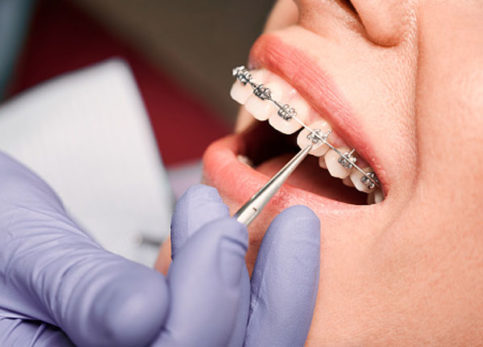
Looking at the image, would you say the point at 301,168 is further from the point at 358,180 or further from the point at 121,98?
the point at 121,98

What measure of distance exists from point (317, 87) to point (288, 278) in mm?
291

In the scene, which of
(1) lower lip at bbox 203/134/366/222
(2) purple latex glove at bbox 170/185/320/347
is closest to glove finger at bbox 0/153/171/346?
(2) purple latex glove at bbox 170/185/320/347

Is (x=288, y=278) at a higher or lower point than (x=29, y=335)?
higher

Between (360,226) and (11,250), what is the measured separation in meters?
0.52

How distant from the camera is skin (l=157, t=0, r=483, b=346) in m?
0.60

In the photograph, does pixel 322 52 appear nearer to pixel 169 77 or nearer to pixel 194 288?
pixel 194 288

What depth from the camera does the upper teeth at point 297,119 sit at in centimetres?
75

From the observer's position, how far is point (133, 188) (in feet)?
5.22

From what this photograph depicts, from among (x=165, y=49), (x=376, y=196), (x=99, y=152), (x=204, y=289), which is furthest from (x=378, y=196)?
(x=165, y=49)

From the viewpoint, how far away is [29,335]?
2.41 ft

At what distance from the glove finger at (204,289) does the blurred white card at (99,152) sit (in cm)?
94

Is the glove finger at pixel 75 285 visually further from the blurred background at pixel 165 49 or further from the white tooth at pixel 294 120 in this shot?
the blurred background at pixel 165 49

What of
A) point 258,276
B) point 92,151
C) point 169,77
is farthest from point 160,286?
point 169,77

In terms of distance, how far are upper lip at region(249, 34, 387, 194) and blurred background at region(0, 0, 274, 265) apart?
88cm
